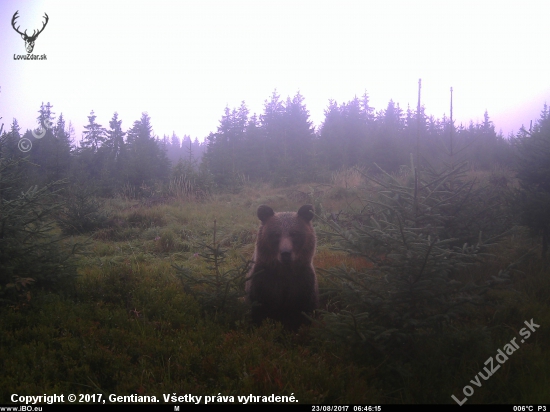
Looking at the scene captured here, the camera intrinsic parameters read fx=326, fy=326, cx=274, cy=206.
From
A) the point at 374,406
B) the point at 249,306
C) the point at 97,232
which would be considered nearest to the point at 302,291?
the point at 249,306

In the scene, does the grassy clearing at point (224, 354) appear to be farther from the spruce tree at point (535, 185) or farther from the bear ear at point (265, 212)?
the spruce tree at point (535, 185)

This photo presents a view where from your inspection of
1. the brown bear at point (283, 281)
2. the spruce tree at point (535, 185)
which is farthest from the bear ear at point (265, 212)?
the spruce tree at point (535, 185)

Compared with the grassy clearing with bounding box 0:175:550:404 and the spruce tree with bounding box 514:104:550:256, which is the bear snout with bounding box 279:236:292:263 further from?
the spruce tree with bounding box 514:104:550:256

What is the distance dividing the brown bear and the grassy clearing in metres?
0.27

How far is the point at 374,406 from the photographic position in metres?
2.79

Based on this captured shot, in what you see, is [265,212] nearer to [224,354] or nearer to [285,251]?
[285,251]

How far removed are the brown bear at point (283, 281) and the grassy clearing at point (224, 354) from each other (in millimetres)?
271

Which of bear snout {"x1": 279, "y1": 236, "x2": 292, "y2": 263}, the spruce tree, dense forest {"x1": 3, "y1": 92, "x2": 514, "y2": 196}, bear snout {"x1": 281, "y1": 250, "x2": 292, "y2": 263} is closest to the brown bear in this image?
bear snout {"x1": 279, "y1": 236, "x2": 292, "y2": 263}

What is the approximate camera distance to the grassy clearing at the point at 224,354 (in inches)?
117

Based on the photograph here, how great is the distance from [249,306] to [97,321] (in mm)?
1954

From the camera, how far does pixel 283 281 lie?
4477 mm

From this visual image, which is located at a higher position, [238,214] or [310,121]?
[310,121]

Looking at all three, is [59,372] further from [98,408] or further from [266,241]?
[266,241]

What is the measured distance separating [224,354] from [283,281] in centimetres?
131
